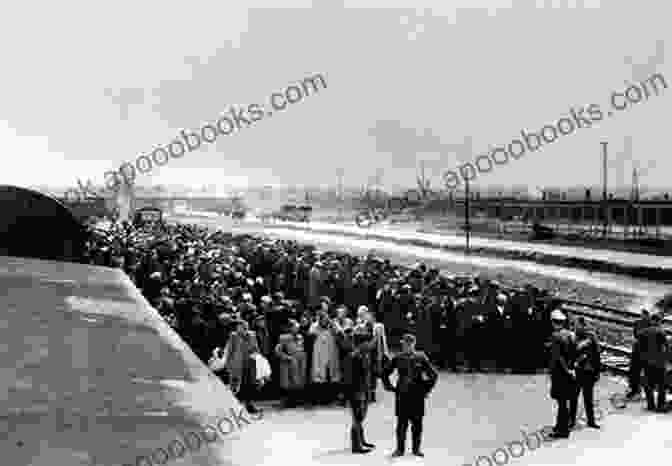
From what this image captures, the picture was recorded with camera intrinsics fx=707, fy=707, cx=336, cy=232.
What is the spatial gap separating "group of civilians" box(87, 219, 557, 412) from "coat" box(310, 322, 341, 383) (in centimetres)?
1

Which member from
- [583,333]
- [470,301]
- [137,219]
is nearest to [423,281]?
[470,301]

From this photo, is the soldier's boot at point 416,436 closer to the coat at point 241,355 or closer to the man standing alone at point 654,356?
the coat at point 241,355

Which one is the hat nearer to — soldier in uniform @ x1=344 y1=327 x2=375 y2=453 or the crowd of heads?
the crowd of heads

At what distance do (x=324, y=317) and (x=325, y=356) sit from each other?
1.87 feet

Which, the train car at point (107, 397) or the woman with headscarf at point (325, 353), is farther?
the woman with headscarf at point (325, 353)

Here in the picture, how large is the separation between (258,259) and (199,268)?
7055 mm

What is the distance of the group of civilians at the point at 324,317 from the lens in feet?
33.3

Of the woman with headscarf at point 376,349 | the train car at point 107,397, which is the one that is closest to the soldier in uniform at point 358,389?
the woman with headscarf at point 376,349

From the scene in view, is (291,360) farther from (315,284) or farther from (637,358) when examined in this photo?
(315,284)

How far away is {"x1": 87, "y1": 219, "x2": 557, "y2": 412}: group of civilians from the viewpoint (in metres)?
10.2

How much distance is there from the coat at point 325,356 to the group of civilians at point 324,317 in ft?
0.05

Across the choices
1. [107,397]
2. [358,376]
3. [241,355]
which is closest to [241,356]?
[241,355]

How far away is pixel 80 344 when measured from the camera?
4.12 m

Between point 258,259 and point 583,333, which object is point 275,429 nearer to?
point 583,333
